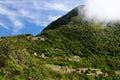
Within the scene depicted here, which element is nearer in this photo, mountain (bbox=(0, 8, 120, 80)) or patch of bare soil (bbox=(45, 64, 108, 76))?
mountain (bbox=(0, 8, 120, 80))

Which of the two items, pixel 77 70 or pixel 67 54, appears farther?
pixel 67 54

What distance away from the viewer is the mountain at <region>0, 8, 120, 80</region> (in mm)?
57750

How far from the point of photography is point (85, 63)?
81438 millimetres

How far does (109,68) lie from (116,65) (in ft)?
10.5

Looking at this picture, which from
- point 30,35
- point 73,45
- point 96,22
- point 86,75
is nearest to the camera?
point 86,75

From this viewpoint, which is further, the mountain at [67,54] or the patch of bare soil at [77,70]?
the patch of bare soil at [77,70]

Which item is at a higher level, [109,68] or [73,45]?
[73,45]

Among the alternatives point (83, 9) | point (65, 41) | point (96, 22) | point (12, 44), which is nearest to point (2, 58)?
point (12, 44)

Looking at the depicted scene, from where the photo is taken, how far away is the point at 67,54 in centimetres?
8631

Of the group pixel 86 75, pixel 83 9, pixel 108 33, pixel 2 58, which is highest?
pixel 83 9

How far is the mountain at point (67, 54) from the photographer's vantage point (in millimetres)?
57750

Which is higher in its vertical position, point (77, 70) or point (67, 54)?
point (67, 54)

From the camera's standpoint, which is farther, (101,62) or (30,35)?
(30,35)

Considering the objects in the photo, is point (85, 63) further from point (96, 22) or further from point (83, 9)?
point (83, 9)
